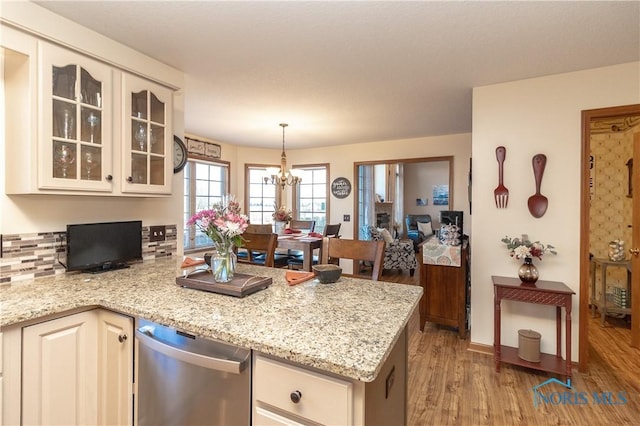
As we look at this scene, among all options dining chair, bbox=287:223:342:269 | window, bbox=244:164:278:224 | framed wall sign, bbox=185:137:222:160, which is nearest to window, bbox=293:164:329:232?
window, bbox=244:164:278:224

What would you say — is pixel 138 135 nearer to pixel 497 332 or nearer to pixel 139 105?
pixel 139 105

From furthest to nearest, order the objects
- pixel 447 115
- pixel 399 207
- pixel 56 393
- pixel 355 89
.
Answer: pixel 399 207
pixel 447 115
pixel 355 89
pixel 56 393

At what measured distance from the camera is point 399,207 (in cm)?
892

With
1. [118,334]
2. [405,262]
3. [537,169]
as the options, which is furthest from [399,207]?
[118,334]

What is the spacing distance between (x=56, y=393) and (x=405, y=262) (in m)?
4.99

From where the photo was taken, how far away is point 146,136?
6.59ft

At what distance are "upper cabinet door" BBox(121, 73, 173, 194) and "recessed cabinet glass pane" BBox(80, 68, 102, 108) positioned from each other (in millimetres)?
130

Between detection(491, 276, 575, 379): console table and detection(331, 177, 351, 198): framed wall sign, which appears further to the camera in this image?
detection(331, 177, 351, 198): framed wall sign

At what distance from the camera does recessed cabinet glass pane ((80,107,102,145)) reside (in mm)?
1688

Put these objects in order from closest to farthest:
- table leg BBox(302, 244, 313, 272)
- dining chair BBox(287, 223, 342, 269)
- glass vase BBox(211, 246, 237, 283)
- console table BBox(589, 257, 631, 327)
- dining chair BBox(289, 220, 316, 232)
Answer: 1. glass vase BBox(211, 246, 237, 283)
2. console table BBox(589, 257, 631, 327)
3. table leg BBox(302, 244, 313, 272)
4. dining chair BBox(287, 223, 342, 269)
5. dining chair BBox(289, 220, 316, 232)

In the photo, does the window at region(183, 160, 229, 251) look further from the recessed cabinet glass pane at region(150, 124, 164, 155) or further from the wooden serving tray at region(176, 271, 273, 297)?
the wooden serving tray at region(176, 271, 273, 297)

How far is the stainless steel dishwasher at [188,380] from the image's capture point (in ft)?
3.32

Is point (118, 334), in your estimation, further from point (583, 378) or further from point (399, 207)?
point (399, 207)

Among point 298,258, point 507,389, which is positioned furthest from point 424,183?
point 507,389
